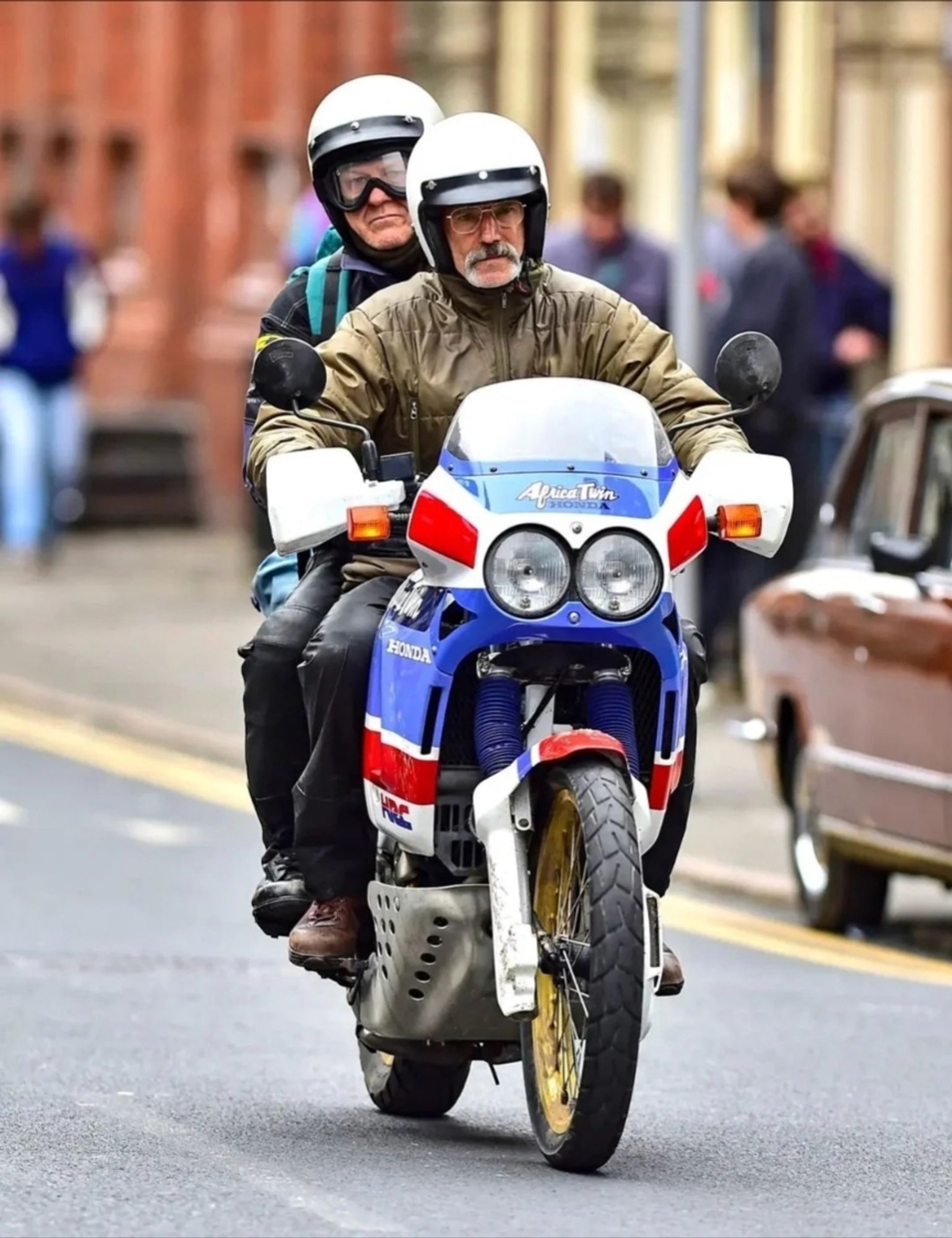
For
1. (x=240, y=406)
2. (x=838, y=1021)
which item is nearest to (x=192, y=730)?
(x=838, y=1021)

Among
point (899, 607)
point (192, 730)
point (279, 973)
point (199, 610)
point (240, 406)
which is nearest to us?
point (279, 973)

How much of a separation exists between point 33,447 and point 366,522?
16.9m

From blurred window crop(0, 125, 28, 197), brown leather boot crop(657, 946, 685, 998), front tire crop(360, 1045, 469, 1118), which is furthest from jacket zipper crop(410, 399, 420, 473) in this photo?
blurred window crop(0, 125, 28, 197)

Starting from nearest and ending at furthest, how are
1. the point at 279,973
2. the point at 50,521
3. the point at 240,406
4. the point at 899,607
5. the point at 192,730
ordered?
the point at 279,973 → the point at 899,607 → the point at 192,730 → the point at 50,521 → the point at 240,406

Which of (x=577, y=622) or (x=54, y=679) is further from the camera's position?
(x=54, y=679)

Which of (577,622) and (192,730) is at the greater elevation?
(577,622)

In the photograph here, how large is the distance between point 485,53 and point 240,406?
3.17 metres

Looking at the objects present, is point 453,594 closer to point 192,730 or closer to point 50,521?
point 192,730

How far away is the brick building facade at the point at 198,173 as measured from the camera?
28359 millimetres

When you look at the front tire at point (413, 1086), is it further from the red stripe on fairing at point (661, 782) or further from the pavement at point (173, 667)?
the pavement at point (173, 667)

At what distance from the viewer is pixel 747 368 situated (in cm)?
736

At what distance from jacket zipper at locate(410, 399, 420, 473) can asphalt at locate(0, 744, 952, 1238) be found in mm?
1292

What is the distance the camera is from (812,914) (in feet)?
40.3

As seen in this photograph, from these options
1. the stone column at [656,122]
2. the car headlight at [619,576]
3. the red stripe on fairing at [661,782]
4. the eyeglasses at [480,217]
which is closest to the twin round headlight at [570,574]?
the car headlight at [619,576]
